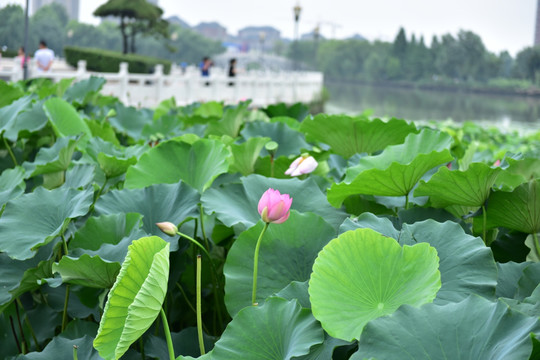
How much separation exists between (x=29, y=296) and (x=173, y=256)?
0.40m

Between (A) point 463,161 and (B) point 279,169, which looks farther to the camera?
(B) point 279,169

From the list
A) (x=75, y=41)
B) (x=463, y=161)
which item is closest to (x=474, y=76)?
(x=75, y=41)

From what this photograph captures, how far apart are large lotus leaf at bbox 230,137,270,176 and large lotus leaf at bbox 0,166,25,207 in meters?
0.44

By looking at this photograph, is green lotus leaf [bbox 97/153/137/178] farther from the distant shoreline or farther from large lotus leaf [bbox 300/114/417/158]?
the distant shoreline

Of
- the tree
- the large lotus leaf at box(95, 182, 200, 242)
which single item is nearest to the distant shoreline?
the tree

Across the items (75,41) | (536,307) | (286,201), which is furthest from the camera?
(75,41)

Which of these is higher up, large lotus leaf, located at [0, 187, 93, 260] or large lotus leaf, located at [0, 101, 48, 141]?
large lotus leaf, located at [0, 101, 48, 141]

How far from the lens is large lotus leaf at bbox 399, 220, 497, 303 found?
0.70 metres

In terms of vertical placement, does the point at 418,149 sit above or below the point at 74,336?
above

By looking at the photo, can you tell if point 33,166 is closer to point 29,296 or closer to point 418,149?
point 29,296

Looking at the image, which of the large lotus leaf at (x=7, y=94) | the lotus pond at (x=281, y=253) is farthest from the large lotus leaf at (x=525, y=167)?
the large lotus leaf at (x=7, y=94)

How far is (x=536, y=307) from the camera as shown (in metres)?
0.63

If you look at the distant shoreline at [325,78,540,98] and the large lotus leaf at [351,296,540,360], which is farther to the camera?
the distant shoreline at [325,78,540,98]

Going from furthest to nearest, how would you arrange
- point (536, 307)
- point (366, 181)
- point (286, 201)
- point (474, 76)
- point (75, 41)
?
point (474, 76) < point (75, 41) < point (366, 181) < point (286, 201) < point (536, 307)
